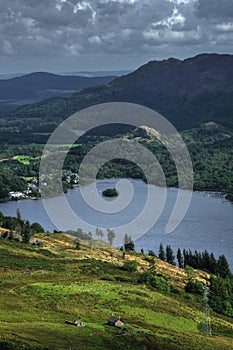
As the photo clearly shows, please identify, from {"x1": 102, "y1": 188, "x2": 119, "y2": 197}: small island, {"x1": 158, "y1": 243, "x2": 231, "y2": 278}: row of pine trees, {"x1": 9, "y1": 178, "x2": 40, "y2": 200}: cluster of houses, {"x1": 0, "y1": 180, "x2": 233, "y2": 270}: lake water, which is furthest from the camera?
{"x1": 9, "y1": 178, "x2": 40, "y2": 200}: cluster of houses

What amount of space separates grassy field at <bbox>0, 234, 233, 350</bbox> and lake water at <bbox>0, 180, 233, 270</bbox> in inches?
1271

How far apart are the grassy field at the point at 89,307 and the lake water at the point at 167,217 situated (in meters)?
32.3

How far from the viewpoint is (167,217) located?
13738 cm

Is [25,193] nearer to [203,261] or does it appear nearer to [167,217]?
[167,217]

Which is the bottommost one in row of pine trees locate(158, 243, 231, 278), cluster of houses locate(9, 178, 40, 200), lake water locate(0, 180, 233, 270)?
cluster of houses locate(9, 178, 40, 200)

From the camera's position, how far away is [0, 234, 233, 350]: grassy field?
40750 mm

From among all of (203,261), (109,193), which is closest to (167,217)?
(109,193)

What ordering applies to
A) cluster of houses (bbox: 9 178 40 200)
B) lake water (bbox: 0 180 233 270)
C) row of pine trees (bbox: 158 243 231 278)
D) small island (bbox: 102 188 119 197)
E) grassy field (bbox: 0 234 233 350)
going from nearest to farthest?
grassy field (bbox: 0 234 233 350) < row of pine trees (bbox: 158 243 231 278) < lake water (bbox: 0 180 233 270) < small island (bbox: 102 188 119 197) < cluster of houses (bbox: 9 178 40 200)

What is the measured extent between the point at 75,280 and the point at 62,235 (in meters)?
39.8

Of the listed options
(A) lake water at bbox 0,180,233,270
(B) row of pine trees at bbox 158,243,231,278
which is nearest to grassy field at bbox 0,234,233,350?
(B) row of pine trees at bbox 158,243,231,278

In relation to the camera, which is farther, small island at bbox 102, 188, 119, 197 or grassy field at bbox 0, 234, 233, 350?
small island at bbox 102, 188, 119, 197

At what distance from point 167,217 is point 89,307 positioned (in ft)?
284

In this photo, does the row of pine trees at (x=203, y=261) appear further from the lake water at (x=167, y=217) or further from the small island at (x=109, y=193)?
the small island at (x=109, y=193)

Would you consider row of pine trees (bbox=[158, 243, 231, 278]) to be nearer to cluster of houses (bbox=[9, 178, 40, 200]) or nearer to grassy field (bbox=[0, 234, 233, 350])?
grassy field (bbox=[0, 234, 233, 350])
